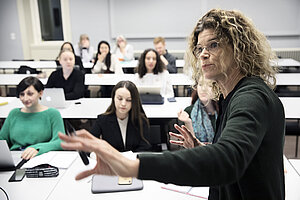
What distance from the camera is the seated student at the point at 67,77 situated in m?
3.95

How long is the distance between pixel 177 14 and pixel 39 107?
6.10 metres

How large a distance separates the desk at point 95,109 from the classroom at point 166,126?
1cm

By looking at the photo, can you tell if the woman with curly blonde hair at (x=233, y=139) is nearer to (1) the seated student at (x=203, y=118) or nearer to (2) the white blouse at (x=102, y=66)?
(1) the seated student at (x=203, y=118)

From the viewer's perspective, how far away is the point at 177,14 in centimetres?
793

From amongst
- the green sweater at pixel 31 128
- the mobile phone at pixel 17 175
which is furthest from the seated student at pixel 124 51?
the mobile phone at pixel 17 175

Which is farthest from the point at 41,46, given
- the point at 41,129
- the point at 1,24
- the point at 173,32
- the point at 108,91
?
the point at 41,129

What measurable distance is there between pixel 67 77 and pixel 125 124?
183 centimetres

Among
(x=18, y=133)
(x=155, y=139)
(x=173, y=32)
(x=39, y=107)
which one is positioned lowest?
(x=155, y=139)

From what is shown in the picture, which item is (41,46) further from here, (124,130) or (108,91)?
(124,130)

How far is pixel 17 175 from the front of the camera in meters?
1.90

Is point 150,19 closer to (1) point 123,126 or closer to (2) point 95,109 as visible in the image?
(2) point 95,109

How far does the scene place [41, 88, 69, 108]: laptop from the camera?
3300 mm

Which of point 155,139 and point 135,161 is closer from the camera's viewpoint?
point 135,161

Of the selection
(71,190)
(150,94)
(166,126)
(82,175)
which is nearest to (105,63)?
(150,94)
